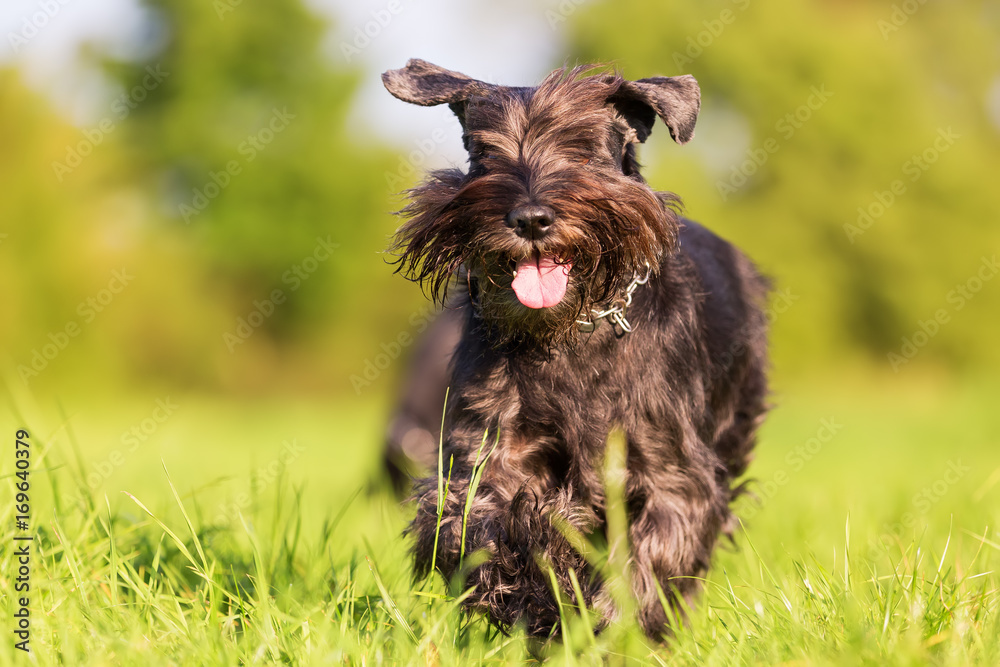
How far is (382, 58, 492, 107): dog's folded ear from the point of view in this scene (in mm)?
3928

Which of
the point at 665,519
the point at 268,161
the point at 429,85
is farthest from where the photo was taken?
the point at 268,161

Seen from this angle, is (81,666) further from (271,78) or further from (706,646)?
(271,78)

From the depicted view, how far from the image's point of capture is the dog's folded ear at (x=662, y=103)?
3.83 meters

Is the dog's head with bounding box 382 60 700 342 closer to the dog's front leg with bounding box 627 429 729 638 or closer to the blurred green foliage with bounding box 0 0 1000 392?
the dog's front leg with bounding box 627 429 729 638

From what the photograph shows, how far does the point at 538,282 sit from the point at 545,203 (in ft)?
0.94

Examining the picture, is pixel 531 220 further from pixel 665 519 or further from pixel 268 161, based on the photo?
pixel 268 161

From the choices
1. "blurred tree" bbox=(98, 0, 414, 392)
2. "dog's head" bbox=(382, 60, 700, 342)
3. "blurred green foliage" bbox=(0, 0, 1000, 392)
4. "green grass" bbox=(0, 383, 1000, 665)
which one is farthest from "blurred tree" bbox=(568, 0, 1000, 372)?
"dog's head" bbox=(382, 60, 700, 342)

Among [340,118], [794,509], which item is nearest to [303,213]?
[340,118]

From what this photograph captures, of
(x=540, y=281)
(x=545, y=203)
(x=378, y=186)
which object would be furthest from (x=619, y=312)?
(x=378, y=186)

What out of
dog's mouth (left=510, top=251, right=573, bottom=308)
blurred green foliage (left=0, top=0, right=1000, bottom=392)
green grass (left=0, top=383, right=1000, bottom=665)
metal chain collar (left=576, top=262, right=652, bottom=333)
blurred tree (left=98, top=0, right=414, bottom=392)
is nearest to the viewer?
green grass (left=0, top=383, right=1000, bottom=665)

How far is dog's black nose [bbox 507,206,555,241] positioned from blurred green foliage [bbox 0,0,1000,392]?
23585 mm

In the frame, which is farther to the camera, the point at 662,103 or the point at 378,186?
the point at 378,186

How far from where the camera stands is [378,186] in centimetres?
3319

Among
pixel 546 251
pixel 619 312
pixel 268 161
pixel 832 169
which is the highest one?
pixel 546 251
